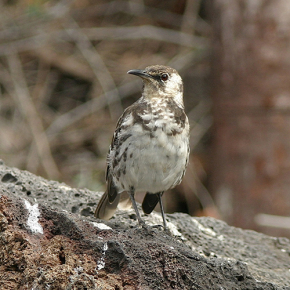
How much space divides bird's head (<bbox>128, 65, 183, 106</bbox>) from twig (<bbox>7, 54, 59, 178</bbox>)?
3298 millimetres

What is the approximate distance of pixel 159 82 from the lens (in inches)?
150

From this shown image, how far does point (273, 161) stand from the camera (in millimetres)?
6164

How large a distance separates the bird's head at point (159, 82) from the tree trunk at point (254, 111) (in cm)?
251

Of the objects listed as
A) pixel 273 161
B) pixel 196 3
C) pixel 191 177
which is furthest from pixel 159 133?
pixel 196 3

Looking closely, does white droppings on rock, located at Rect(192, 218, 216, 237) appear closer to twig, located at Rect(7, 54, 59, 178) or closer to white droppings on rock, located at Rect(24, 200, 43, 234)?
white droppings on rock, located at Rect(24, 200, 43, 234)

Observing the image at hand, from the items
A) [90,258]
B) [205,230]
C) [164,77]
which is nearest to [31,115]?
[164,77]

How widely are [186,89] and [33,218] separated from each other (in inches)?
212

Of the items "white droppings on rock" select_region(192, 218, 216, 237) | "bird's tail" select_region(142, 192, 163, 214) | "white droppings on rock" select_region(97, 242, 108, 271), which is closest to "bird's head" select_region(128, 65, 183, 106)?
"bird's tail" select_region(142, 192, 163, 214)

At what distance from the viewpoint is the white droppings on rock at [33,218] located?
2.57 metres

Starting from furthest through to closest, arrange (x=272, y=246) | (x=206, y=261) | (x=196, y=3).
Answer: (x=196, y=3)
(x=272, y=246)
(x=206, y=261)

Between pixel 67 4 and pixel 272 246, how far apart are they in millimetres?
4570

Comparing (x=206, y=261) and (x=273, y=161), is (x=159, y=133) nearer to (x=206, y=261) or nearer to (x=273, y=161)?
(x=206, y=261)

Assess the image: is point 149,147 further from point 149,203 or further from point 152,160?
point 149,203

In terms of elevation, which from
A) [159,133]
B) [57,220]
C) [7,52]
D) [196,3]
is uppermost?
[196,3]
